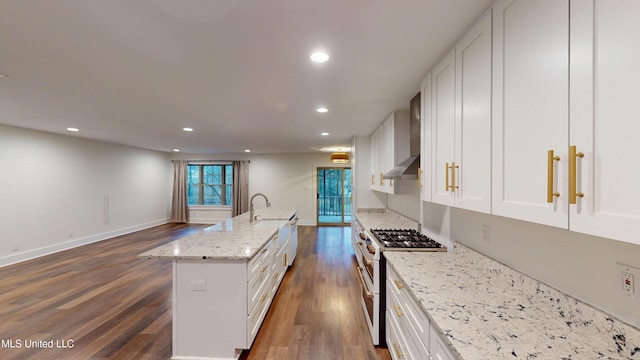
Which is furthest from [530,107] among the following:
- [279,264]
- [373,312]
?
[279,264]

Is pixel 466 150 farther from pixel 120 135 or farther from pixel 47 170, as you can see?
pixel 47 170

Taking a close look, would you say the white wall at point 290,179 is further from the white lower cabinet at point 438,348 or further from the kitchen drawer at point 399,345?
the white lower cabinet at point 438,348

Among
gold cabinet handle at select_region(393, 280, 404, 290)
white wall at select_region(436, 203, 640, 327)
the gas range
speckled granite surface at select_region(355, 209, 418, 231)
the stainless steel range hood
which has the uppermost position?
the stainless steel range hood

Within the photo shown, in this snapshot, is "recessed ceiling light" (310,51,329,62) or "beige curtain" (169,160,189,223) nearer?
"recessed ceiling light" (310,51,329,62)

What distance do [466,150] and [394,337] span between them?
4.69ft

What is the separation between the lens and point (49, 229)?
5.10 metres

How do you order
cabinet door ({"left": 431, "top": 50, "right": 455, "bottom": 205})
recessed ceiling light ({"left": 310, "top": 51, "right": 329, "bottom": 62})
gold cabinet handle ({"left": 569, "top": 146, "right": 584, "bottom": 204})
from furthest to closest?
recessed ceiling light ({"left": 310, "top": 51, "right": 329, "bottom": 62}), cabinet door ({"left": 431, "top": 50, "right": 455, "bottom": 205}), gold cabinet handle ({"left": 569, "top": 146, "right": 584, "bottom": 204})

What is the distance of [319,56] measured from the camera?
1.86 m

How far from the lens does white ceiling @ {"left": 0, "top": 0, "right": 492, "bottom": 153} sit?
1372 mm

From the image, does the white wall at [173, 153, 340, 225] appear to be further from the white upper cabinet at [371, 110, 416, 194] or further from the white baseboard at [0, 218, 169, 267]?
the white upper cabinet at [371, 110, 416, 194]

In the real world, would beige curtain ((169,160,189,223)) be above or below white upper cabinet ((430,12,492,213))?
below

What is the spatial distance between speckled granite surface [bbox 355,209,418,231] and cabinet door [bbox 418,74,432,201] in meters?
1.20

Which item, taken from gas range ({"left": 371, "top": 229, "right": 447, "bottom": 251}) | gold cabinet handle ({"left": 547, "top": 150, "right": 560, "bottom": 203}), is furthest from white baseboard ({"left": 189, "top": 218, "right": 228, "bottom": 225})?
gold cabinet handle ({"left": 547, "top": 150, "right": 560, "bottom": 203})

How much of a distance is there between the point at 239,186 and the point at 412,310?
25.7 ft
